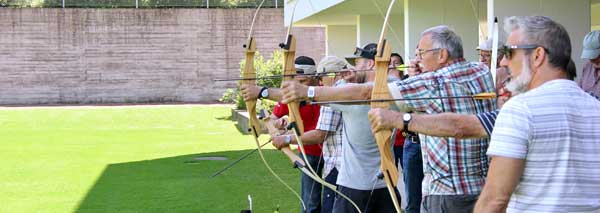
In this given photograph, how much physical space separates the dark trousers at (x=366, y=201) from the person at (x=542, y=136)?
7.41 ft

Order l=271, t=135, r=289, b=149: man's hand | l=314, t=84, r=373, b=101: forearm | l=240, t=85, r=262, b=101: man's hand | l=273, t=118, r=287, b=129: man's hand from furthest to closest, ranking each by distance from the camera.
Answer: l=273, t=118, r=287, b=129: man's hand → l=271, t=135, r=289, b=149: man's hand → l=240, t=85, r=262, b=101: man's hand → l=314, t=84, r=373, b=101: forearm

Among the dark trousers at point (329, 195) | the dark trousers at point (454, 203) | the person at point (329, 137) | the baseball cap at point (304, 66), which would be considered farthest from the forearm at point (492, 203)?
the baseball cap at point (304, 66)

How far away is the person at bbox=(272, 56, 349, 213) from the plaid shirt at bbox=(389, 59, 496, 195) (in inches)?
63.6

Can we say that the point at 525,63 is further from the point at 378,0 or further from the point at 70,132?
the point at 70,132

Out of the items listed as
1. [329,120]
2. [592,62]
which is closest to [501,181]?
[592,62]

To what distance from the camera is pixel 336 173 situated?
5820mm

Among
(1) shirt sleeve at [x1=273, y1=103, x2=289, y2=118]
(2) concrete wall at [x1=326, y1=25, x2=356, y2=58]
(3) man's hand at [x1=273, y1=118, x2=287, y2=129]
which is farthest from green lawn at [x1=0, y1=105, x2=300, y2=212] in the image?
(2) concrete wall at [x1=326, y1=25, x2=356, y2=58]

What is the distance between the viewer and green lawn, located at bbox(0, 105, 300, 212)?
9.45 m

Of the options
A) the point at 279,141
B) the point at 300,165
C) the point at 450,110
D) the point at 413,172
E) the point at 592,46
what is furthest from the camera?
the point at 413,172

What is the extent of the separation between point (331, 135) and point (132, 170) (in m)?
7.65

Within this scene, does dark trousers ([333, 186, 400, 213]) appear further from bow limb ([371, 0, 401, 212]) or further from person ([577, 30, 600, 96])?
person ([577, 30, 600, 96])

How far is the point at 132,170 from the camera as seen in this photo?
12.9 metres

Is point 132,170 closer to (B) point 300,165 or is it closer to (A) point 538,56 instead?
(B) point 300,165

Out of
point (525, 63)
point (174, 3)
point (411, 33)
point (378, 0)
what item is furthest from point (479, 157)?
point (174, 3)
